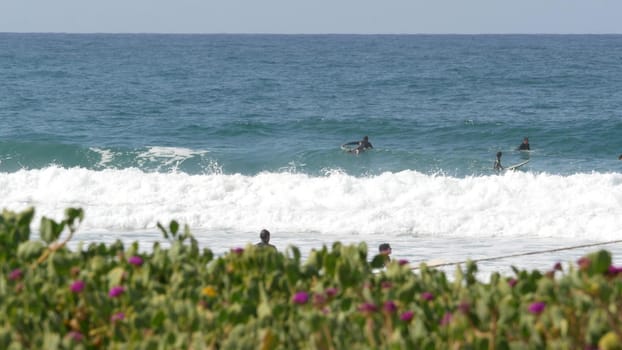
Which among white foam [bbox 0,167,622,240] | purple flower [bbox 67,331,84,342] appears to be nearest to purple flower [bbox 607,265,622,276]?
purple flower [bbox 67,331,84,342]

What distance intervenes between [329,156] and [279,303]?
918 inches

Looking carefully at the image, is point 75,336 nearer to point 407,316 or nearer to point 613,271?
point 407,316

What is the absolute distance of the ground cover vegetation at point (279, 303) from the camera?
10.2ft

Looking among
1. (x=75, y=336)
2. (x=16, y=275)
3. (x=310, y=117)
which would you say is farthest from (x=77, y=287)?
(x=310, y=117)

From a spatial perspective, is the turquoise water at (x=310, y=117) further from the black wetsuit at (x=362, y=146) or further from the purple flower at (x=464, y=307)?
the purple flower at (x=464, y=307)

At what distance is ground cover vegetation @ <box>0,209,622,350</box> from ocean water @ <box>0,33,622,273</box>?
5.26 metres

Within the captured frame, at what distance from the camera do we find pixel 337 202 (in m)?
19.7

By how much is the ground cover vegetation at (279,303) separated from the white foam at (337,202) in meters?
12.5

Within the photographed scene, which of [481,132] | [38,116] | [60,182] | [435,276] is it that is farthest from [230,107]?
[435,276]

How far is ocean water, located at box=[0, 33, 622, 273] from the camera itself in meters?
16.9

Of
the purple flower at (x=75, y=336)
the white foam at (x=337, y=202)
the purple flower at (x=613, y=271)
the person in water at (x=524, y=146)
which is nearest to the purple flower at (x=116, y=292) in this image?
the purple flower at (x=75, y=336)

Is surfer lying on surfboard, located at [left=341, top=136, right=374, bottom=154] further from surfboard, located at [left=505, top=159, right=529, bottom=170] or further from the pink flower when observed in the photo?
the pink flower

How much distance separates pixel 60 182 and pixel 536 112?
1984 centimetres

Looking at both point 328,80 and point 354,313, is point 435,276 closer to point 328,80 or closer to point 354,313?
point 354,313
